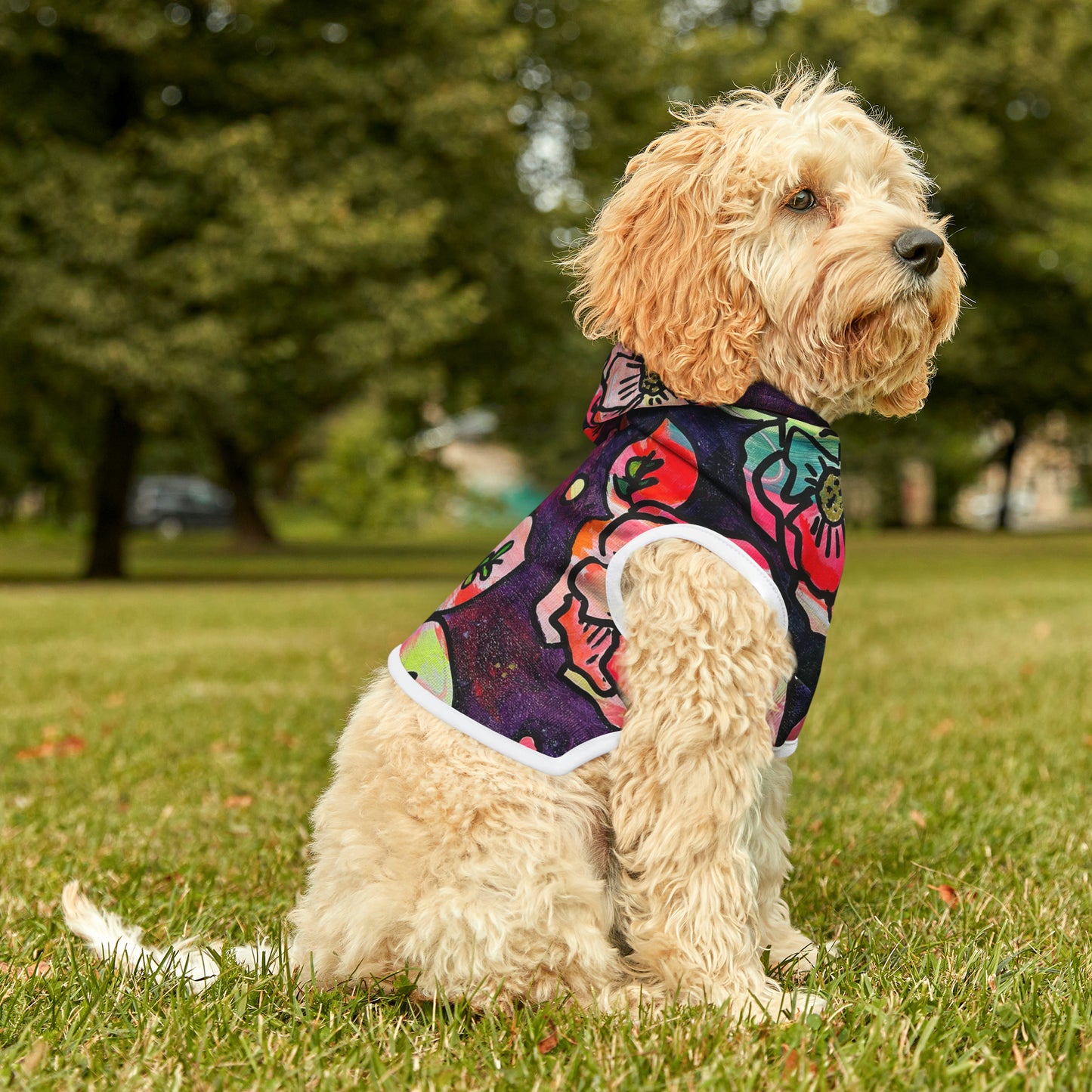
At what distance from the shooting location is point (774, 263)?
2830 millimetres

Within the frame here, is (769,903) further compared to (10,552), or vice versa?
(10,552)

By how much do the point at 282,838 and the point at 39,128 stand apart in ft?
49.7

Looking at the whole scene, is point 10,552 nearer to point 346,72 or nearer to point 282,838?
point 346,72

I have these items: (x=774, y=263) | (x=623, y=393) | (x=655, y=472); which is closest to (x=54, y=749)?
(x=623, y=393)

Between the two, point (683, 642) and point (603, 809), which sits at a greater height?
point (683, 642)

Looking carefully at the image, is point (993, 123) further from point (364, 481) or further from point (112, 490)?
point (364, 481)

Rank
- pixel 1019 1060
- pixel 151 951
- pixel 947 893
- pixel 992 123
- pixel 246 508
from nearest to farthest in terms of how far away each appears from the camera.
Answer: pixel 1019 1060, pixel 151 951, pixel 947 893, pixel 992 123, pixel 246 508

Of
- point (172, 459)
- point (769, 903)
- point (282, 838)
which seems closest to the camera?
point (769, 903)

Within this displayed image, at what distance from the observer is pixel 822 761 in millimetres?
5621

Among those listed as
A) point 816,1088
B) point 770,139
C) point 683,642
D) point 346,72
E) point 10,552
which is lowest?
point 10,552

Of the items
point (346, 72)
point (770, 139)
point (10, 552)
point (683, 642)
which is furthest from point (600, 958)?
point (10, 552)

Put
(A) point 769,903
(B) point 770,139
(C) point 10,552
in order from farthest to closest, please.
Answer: (C) point 10,552 → (A) point 769,903 → (B) point 770,139

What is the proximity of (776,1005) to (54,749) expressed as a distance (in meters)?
4.56

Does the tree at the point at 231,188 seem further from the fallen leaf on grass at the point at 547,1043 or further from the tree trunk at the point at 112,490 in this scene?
the fallen leaf on grass at the point at 547,1043
